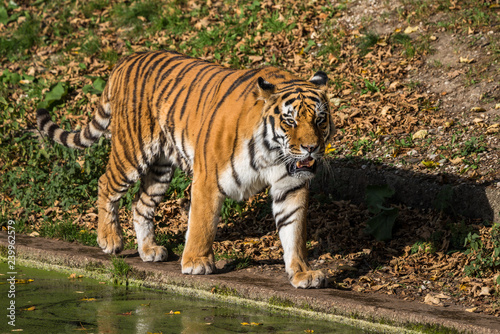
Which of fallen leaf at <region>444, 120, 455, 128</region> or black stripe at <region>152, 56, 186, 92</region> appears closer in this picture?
black stripe at <region>152, 56, 186, 92</region>

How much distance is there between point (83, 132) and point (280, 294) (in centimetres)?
285

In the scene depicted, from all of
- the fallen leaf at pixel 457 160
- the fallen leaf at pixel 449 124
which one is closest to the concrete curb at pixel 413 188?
the fallen leaf at pixel 457 160

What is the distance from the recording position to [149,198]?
6023 millimetres

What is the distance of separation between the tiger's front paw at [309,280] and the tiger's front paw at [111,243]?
5.88ft

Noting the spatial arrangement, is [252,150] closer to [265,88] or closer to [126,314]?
[265,88]

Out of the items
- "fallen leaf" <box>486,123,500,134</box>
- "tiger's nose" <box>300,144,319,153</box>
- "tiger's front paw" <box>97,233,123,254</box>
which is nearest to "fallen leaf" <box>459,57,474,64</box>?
"fallen leaf" <box>486,123,500,134</box>

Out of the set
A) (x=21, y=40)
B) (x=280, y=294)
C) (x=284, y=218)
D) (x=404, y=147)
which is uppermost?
(x=21, y=40)

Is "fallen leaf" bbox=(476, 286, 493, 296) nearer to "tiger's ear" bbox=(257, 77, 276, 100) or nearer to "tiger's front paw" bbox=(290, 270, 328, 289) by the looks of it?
"tiger's front paw" bbox=(290, 270, 328, 289)

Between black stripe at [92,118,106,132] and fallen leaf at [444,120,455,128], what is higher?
fallen leaf at [444,120,455,128]

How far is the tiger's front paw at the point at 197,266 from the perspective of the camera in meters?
5.01

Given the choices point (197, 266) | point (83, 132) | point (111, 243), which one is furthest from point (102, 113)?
point (197, 266)

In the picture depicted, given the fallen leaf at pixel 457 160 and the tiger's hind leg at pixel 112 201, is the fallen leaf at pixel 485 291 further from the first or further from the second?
the tiger's hind leg at pixel 112 201

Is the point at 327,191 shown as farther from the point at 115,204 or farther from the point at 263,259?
the point at 115,204

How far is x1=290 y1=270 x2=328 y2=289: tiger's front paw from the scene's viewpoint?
185 inches
